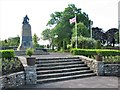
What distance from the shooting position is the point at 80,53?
17312 millimetres

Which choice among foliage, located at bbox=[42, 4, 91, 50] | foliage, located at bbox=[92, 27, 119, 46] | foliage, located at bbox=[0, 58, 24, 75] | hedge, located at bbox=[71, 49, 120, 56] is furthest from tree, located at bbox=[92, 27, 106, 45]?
foliage, located at bbox=[0, 58, 24, 75]

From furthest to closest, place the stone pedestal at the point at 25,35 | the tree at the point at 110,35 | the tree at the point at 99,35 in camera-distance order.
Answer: the tree at the point at 99,35 < the tree at the point at 110,35 < the stone pedestal at the point at 25,35

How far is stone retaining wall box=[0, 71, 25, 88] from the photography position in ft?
28.9

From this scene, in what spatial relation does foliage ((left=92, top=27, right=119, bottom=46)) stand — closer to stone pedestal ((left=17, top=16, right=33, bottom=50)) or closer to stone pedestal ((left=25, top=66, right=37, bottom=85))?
stone pedestal ((left=17, top=16, right=33, bottom=50))

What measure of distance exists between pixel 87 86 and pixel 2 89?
3.49m

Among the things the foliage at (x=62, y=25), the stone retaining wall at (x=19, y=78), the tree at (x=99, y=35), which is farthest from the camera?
the tree at (x=99, y=35)

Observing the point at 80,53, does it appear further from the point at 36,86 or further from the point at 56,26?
the point at 56,26

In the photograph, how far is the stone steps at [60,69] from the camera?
36.6ft

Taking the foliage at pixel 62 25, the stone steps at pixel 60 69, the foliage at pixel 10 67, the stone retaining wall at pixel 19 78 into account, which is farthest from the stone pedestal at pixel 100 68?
the foliage at pixel 62 25

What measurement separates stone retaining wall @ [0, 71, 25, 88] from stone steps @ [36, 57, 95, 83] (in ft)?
3.07

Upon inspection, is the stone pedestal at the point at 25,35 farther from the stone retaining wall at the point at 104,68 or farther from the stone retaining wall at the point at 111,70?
the stone retaining wall at the point at 111,70

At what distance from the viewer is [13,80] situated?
931cm

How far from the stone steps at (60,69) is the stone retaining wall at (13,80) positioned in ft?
3.07

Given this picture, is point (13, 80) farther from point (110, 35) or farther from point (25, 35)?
point (110, 35)
